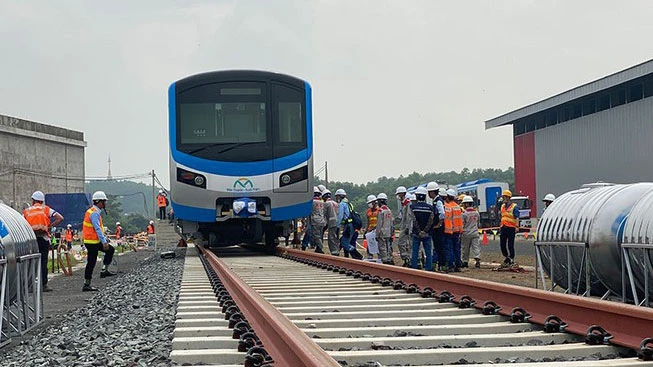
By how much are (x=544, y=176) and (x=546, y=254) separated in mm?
42765

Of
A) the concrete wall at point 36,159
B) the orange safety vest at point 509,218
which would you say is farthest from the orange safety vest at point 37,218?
the concrete wall at point 36,159

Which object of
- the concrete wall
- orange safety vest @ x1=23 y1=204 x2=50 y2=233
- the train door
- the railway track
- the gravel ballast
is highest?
the concrete wall

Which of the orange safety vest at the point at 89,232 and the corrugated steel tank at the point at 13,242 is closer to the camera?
the corrugated steel tank at the point at 13,242

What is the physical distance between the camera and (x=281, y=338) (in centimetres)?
474

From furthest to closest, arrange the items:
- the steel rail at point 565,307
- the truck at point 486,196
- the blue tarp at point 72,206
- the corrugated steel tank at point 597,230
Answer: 1. the truck at point 486,196
2. the blue tarp at point 72,206
3. the corrugated steel tank at point 597,230
4. the steel rail at point 565,307

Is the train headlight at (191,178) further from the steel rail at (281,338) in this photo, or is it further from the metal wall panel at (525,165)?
the metal wall panel at (525,165)

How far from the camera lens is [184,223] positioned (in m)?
18.0

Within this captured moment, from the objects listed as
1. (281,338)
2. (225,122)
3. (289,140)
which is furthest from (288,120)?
(281,338)

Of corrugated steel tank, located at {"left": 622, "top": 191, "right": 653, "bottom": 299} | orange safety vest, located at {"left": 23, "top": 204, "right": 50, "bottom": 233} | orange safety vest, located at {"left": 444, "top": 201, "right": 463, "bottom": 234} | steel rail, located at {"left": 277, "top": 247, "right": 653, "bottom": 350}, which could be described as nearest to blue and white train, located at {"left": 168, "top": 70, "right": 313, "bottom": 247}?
orange safety vest, located at {"left": 444, "top": 201, "right": 463, "bottom": 234}

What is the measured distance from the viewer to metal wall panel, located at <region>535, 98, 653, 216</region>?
127 feet

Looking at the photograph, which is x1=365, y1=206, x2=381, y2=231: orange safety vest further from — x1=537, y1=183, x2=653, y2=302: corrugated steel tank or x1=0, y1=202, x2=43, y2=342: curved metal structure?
x1=0, y1=202, x2=43, y2=342: curved metal structure

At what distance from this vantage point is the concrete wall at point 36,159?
61.2m

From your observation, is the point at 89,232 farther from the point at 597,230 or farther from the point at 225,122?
the point at 597,230

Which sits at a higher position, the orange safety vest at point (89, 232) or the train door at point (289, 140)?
the train door at point (289, 140)
